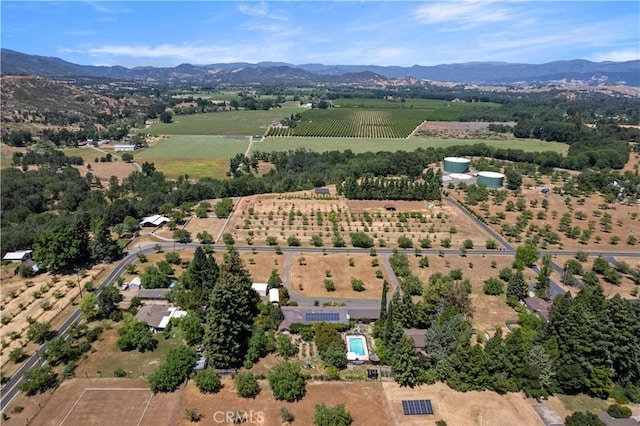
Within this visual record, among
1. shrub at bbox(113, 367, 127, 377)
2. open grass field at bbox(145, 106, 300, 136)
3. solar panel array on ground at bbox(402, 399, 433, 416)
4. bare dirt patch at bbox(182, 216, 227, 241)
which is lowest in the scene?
solar panel array on ground at bbox(402, 399, 433, 416)

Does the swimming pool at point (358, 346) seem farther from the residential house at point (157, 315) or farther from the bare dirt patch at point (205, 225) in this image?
the bare dirt patch at point (205, 225)

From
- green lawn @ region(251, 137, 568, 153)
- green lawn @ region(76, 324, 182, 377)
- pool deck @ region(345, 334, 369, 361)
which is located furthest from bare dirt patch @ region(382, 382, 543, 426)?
green lawn @ region(251, 137, 568, 153)

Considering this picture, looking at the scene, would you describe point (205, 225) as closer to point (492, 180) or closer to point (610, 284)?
point (610, 284)

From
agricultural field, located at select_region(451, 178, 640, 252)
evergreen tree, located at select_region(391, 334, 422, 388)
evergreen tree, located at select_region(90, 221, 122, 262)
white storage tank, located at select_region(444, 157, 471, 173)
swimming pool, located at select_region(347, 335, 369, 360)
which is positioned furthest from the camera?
white storage tank, located at select_region(444, 157, 471, 173)

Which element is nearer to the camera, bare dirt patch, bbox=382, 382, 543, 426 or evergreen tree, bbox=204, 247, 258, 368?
bare dirt patch, bbox=382, 382, 543, 426

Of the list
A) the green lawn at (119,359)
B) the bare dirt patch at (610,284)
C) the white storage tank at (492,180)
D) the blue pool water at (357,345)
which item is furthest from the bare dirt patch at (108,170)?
the bare dirt patch at (610,284)

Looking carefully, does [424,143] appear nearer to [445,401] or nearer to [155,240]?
[155,240]

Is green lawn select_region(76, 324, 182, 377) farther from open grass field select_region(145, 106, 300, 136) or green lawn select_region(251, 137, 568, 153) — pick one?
open grass field select_region(145, 106, 300, 136)

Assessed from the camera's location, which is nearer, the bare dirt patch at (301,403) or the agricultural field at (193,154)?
the bare dirt patch at (301,403)
